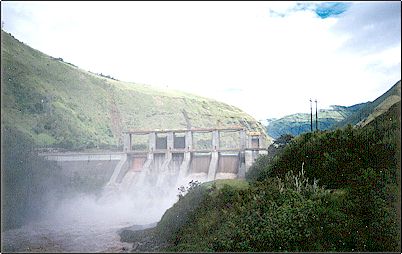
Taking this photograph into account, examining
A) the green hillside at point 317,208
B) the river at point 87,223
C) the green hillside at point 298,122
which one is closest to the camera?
the green hillside at point 317,208

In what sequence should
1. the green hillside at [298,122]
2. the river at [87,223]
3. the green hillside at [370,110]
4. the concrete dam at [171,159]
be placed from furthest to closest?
the concrete dam at [171,159] < the green hillside at [298,122] < the green hillside at [370,110] < the river at [87,223]

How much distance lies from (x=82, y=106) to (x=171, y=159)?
41.4 feet

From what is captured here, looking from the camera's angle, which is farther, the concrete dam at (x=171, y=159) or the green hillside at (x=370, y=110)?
the concrete dam at (x=171, y=159)

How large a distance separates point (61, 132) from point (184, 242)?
30300mm

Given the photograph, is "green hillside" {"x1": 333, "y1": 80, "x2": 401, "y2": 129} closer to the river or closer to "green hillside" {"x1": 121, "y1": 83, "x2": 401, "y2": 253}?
"green hillside" {"x1": 121, "y1": 83, "x2": 401, "y2": 253}

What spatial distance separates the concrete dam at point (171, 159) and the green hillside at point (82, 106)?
1927 millimetres

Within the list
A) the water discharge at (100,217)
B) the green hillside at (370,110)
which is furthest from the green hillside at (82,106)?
the green hillside at (370,110)

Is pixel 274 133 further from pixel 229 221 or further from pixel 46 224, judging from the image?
pixel 229 221

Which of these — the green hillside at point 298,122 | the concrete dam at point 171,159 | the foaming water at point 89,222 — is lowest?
the foaming water at point 89,222

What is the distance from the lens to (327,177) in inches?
450

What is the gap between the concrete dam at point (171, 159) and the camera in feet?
101

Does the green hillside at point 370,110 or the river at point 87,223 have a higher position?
the green hillside at point 370,110

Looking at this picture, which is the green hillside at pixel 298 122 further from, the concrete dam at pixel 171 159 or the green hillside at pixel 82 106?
the concrete dam at pixel 171 159

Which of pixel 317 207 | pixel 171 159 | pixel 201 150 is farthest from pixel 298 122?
pixel 317 207
